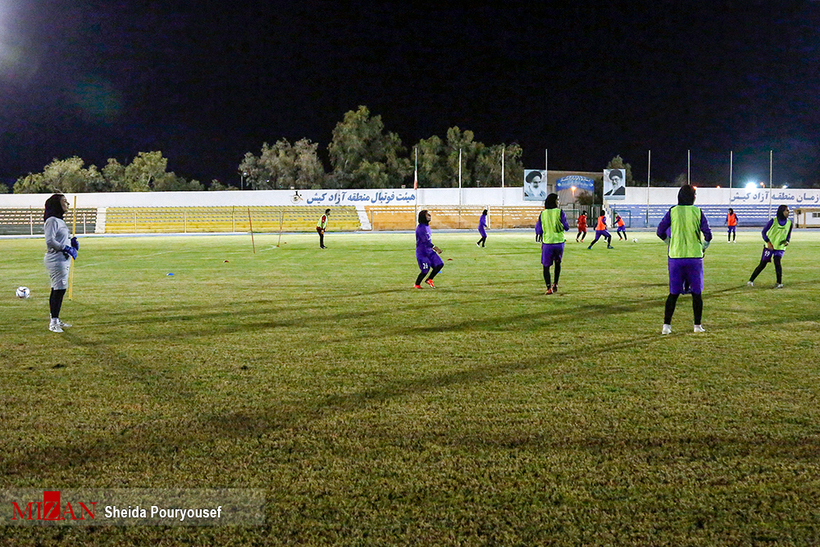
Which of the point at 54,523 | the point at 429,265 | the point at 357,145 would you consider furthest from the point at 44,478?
the point at 357,145

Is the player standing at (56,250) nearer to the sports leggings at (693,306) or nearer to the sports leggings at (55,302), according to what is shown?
the sports leggings at (55,302)

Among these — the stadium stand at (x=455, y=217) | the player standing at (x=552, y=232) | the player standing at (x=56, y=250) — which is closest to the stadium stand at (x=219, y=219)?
the stadium stand at (x=455, y=217)

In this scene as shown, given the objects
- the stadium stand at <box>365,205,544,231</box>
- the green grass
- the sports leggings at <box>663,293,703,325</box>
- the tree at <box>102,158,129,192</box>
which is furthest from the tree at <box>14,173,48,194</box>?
the sports leggings at <box>663,293,703,325</box>

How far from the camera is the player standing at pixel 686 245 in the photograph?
316 inches

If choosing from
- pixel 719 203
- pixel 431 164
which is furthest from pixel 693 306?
pixel 431 164

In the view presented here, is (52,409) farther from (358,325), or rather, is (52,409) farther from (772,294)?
(772,294)

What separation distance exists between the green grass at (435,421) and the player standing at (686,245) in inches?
25.0

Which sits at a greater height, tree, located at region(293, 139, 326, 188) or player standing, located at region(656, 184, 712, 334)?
tree, located at region(293, 139, 326, 188)

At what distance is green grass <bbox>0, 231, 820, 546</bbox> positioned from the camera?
10.6ft

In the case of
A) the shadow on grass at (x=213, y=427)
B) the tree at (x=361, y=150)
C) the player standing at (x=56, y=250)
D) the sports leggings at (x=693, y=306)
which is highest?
the tree at (x=361, y=150)

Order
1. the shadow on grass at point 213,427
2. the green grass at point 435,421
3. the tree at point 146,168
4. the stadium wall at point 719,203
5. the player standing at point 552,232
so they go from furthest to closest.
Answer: the tree at point 146,168, the stadium wall at point 719,203, the player standing at point 552,232, the shadow on grass at point 213,427, the green grass at point 435,421

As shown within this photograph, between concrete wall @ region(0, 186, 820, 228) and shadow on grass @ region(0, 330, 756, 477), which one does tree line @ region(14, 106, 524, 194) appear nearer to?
concrete wall @ region(0, 186, 820, 228)

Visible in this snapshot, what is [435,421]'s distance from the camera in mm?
4727

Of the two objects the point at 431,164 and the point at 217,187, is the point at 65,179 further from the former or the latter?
the point at 431,164
